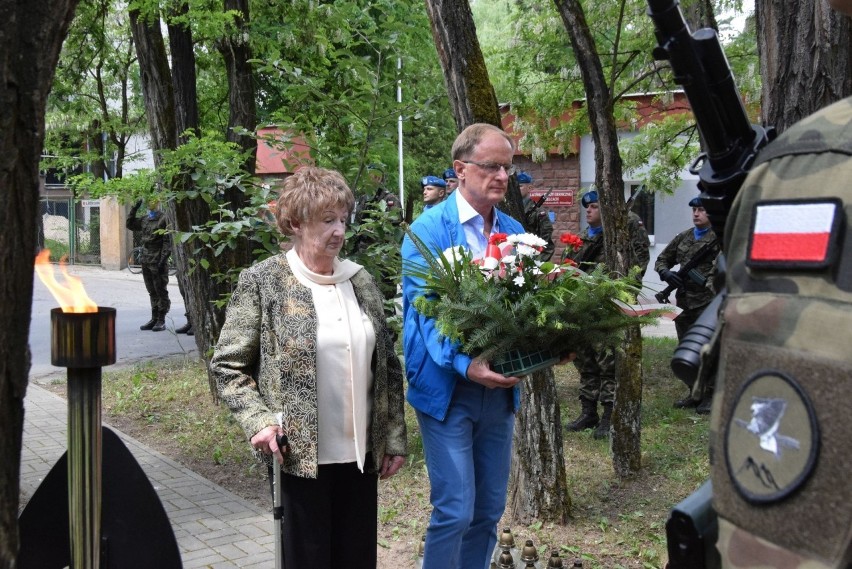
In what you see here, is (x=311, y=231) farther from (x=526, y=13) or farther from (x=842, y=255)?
(x=526, y=13)

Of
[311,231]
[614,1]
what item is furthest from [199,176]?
[614,1]

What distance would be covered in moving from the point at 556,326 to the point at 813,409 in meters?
1.94

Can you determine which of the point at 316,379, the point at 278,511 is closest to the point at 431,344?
the point at 316,379

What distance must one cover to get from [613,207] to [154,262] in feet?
35.0

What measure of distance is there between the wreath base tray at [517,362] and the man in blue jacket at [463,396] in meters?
0.04

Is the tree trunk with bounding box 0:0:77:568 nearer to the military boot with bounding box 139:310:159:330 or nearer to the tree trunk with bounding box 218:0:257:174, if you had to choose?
the tree trunk with bounding box 218:0:257:174

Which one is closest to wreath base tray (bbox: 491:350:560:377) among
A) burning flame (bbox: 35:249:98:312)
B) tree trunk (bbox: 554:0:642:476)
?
burning flame (bbox: 35:249:98:312)

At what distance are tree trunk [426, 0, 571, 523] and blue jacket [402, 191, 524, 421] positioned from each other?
1334 millimetres

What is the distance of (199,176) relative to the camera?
6.95 metres

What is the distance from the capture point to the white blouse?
3.52 meters

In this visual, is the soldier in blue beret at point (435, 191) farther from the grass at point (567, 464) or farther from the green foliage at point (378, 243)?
the green foliage at point (378, 243)

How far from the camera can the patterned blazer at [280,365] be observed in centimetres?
343

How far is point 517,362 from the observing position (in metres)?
3.50

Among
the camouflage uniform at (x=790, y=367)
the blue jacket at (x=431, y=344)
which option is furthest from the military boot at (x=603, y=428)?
the camouflage uniform at (x=790, y=367)
